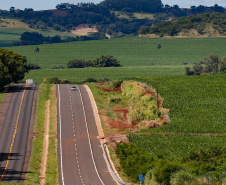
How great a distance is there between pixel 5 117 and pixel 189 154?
130 ft

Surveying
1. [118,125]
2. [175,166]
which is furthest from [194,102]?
[175,166]

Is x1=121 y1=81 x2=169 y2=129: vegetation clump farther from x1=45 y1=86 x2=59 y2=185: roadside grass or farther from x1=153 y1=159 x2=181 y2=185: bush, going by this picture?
x1=153 y1=159 x2=181 y2=185: bush

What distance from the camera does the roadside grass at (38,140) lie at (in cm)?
7196

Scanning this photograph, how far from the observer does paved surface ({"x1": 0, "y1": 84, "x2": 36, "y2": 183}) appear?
73.3 m

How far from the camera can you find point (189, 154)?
74.6m

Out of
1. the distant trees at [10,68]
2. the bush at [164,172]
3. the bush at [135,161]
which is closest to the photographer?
the bush at [164,172]

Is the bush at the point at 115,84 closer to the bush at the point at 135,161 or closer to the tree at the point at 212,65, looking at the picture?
the tree at the point at 212,65

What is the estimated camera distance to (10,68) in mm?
130250

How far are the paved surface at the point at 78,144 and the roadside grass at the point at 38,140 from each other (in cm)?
284

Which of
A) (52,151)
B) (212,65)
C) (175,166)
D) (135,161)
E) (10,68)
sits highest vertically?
(175,166)

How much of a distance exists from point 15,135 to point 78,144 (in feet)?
34.9

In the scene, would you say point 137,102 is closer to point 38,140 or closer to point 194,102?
point 194,102

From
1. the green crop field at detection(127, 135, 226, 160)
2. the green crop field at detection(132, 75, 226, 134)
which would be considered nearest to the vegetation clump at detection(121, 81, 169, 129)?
the green crop field at detection(132, 75, 226, 134)

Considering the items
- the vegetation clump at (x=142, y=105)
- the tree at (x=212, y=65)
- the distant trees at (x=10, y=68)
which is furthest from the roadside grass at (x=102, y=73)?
the vegetation clump at (x=142, y=105)
